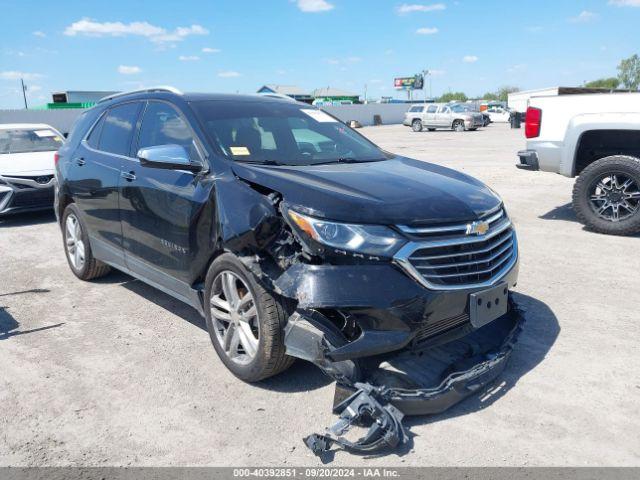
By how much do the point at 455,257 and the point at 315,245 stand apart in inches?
31.5

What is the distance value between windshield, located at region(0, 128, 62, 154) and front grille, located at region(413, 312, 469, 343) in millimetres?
8962

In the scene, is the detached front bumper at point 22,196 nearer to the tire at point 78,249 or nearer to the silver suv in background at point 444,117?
the tire at point 78,249

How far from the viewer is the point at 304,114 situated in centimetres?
465

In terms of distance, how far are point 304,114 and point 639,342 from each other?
10.2 ft

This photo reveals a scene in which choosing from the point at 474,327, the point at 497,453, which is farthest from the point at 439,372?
the point at 497,453

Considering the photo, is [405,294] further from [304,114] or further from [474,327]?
[304,114]

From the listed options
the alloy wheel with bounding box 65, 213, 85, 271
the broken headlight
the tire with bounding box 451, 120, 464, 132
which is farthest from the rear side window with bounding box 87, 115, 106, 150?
the tire with bounding box 451, 120, 464, 132

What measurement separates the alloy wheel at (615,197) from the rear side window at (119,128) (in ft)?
18.7

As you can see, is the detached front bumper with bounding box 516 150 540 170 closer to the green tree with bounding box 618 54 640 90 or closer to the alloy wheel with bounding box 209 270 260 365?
the alloy wheel with bounding box 209 270 260 365

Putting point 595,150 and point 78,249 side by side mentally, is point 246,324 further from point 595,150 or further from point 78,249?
point 595,150

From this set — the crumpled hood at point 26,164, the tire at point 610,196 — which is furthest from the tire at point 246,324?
the crumpled hood at point 26,164

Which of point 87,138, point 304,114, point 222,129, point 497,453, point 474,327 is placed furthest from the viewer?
point 87,138

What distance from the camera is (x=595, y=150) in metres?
7.64

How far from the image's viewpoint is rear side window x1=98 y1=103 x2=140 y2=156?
4716 mm
